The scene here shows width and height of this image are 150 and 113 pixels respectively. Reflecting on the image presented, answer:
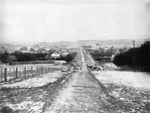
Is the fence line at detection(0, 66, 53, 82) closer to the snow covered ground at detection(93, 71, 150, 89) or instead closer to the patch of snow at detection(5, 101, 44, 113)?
the patch of snow at detection(5, 101, 44, 113)

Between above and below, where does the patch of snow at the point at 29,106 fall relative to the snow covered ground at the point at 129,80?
above

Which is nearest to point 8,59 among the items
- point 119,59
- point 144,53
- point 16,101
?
point 119,59

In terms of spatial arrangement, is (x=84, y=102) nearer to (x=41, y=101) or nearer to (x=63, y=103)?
(x=63, y=103)

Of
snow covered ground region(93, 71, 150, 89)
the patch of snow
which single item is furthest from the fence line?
snow covered ground region(93, 71, 150, 89)

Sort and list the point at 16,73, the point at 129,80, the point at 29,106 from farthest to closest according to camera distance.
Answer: the point at 16,73 → the point at 129,80 → the point at 29,106

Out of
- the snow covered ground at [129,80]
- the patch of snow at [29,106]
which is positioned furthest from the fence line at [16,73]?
the snow covered ground at [129,80]

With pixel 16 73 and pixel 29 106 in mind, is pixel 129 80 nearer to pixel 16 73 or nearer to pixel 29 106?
pixel 16 73

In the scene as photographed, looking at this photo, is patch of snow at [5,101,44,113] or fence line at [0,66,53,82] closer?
patch of snow at [5,101,44,113]

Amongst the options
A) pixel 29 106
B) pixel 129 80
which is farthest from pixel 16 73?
pixel 129 80

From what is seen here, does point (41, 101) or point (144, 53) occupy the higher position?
point (144, 53)

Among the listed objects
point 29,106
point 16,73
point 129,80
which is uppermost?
point 16,73

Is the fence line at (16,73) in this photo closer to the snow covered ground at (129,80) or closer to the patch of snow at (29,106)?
the patch of snow at (29,106)
